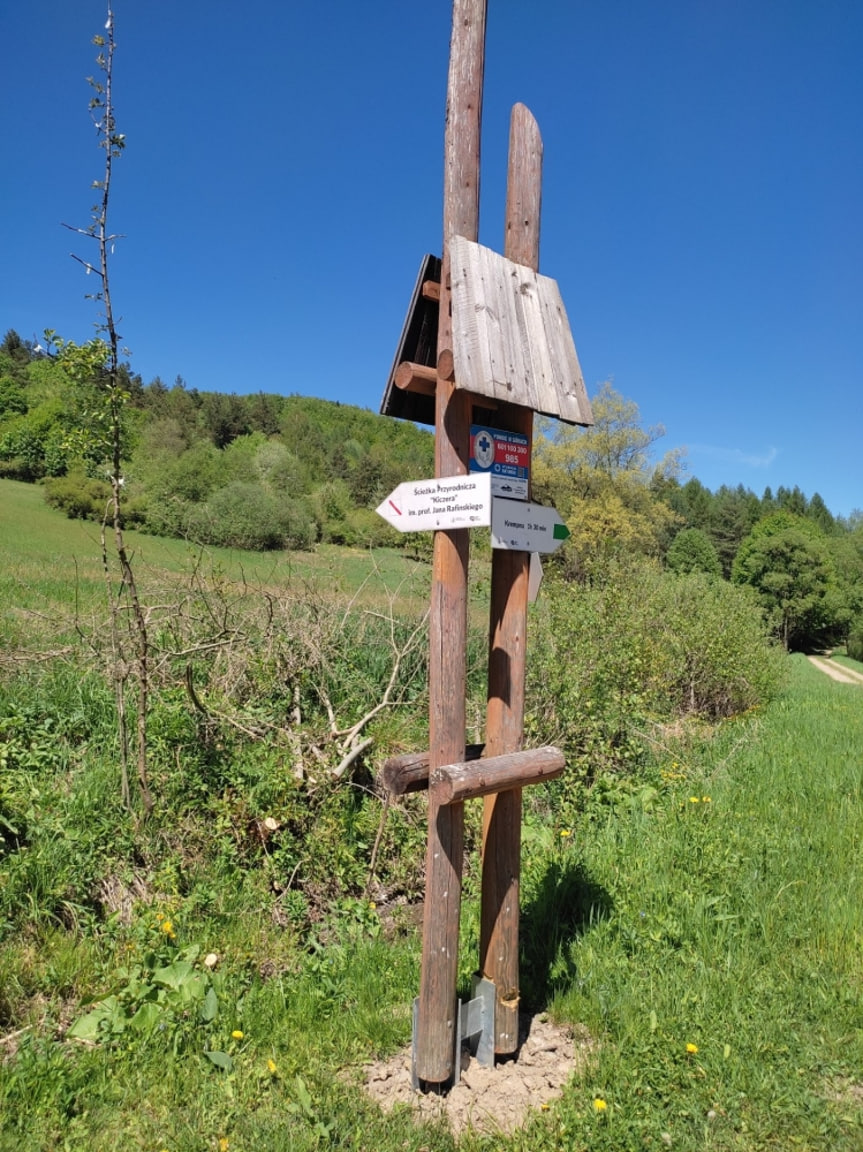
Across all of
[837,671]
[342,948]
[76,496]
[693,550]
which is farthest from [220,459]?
[342,948]

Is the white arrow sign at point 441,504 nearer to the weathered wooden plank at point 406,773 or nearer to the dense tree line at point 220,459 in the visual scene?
the weathered wooden plank at point 406,773

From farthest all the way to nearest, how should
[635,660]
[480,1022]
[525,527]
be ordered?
[635,660]
[480,1022]
[525,527]

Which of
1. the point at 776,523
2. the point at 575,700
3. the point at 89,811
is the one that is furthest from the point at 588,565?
the point at 776,523

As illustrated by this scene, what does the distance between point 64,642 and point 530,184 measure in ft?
20.0

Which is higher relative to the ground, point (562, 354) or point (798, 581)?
point (562, 354)

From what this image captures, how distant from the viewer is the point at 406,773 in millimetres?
2730

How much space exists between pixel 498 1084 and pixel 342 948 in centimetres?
117

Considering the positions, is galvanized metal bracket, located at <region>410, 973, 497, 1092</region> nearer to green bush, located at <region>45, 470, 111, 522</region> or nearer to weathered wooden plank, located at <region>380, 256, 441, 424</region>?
weathered wooden plank, located at <region>380, 256, 441, 424</region>

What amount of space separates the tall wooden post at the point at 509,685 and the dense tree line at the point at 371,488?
85.7 inches

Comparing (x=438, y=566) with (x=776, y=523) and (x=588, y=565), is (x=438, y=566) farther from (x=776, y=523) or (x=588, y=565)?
(x=776, y=523)

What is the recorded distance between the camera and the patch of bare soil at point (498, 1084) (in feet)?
8.77

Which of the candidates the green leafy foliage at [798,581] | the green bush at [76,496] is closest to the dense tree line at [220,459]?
the green bush at [76,496]

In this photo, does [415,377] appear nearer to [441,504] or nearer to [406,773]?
[441,504]

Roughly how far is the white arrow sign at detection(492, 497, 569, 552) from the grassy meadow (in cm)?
210
